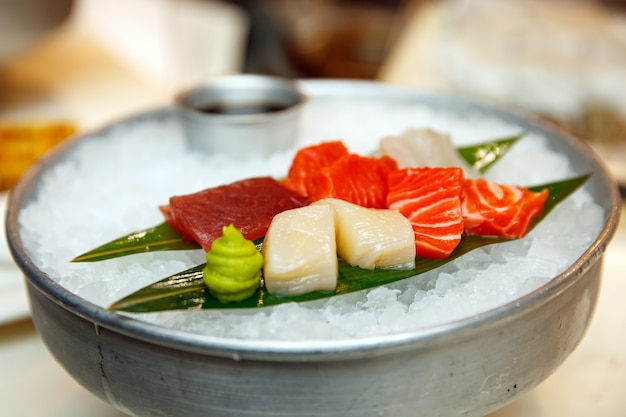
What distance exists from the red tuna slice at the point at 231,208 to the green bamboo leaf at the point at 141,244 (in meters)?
0.01

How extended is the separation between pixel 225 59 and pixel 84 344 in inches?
135

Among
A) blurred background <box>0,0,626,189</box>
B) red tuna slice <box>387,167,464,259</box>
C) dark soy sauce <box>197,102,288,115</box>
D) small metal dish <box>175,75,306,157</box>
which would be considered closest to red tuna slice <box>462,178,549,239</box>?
red tuna slice <box>387,167,464,259</box>

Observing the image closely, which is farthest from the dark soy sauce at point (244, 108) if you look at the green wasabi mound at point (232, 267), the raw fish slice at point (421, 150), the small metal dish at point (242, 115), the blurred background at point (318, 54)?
the green wasabi mound at point (232, 267)

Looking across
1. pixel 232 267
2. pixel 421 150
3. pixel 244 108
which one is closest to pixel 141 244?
pixel 232 267

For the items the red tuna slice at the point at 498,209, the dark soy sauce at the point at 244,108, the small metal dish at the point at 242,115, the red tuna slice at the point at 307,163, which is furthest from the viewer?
the dark soy sauce at the point at 244,108

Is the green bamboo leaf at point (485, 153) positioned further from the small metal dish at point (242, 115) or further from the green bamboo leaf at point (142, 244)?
the green bamboo leaf at point (142, 244)

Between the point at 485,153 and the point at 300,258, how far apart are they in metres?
0.61


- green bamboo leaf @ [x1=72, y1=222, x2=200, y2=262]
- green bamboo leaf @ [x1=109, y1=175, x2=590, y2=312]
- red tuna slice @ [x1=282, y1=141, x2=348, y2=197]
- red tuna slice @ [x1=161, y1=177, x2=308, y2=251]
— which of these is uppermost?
red tuna slice @ [x1=282, y1=141, x2=348, y2=197]

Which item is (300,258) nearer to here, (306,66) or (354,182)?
(354,182)

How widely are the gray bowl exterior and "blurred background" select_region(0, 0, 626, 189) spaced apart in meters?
1.24

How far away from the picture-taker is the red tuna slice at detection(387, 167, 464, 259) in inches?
41.9

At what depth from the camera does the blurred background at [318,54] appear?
2.54 metres

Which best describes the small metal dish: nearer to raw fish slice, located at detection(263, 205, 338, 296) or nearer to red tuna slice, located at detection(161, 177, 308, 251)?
red tuna slice, located at detection(161, 177, 308, 251)

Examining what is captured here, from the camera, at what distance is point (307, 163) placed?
1246mm
